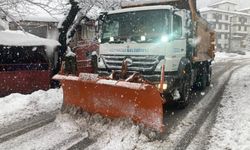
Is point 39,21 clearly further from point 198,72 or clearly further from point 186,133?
point 186,133

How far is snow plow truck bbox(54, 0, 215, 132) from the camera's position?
6.53m

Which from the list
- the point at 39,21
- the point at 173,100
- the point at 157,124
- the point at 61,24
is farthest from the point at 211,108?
the point at 39,21

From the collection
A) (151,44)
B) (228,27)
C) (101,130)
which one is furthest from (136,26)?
(228,27)

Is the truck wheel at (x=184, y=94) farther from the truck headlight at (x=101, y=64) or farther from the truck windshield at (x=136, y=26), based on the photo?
the truck headlight at (x=101, y=64)

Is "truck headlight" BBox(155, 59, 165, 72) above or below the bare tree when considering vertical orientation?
below

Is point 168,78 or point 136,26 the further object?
point 136,26

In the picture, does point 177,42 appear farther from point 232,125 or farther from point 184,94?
point 232,125

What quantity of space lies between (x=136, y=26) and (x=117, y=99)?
217 centimetres

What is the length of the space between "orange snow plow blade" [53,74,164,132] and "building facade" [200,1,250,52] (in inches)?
2766

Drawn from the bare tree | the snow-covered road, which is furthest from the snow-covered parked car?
the snow-covered road

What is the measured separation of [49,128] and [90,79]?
129cm

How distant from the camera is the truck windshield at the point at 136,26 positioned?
8.06 meters

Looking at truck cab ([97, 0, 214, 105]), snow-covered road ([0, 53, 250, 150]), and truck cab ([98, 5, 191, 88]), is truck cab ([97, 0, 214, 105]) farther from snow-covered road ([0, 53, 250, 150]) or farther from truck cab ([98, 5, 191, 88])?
snow-covered road ([0, 53, 250, 150])

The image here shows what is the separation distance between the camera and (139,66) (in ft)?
26.4
